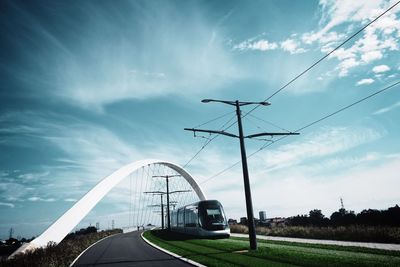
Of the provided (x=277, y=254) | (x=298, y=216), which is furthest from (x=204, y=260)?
(x=298, y=216)

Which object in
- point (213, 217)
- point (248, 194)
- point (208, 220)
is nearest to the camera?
point (248, 194)

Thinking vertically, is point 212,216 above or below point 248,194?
below

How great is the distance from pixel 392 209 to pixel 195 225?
17.1m

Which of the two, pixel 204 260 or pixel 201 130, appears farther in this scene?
pixel 201 130

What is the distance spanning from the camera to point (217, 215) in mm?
26312

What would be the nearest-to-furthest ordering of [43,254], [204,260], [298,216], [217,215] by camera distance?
[204,260], [43,254], [217,215], [298,216]

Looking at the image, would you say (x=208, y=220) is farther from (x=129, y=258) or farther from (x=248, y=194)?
(x=129, y=258)

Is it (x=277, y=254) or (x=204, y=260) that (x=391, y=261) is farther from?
(x=204, y=260)

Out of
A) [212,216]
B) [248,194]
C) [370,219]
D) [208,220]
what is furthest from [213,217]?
[370,219]

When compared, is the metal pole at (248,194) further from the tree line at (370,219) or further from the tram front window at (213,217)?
the tree line at (370,219)

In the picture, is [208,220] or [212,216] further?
[212,216]

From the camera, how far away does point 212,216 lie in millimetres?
26125

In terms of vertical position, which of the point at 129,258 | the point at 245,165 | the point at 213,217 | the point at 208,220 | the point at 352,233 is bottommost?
the point at 129,258

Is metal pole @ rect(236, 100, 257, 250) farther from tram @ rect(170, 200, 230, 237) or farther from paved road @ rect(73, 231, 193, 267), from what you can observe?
tram @ rect(170, 200, 230, 237)
